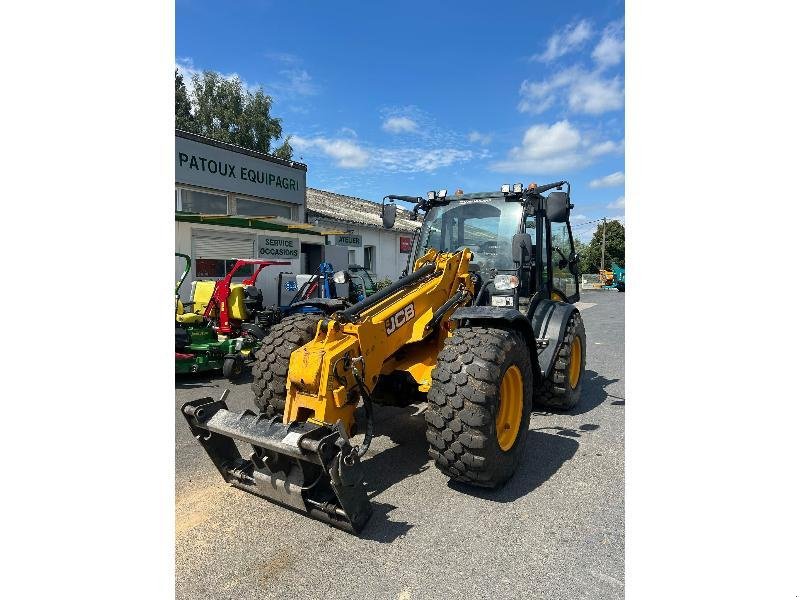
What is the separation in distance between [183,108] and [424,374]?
27.9 m

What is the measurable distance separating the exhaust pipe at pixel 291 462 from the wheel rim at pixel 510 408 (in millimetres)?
1148

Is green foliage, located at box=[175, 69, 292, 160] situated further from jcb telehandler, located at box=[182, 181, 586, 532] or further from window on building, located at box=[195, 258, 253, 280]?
jcb telehandler, located at box=[182, 181, 586, 532]

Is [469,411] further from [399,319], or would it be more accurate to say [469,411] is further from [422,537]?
[399,319]

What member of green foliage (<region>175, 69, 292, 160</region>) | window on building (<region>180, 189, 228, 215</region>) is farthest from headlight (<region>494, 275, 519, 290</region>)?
green foliage (<region>175, 69, 292, 160</region>)

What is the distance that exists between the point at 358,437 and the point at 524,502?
5.47 feet

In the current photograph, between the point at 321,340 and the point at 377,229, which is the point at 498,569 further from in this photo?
the point at 377,229

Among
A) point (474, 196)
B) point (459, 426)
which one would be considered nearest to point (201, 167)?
point (474, 196)

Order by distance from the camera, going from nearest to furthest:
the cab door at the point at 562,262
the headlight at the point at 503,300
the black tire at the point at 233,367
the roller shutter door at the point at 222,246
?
1. the headlight at the point at 503,300
2. the cab door at the point at 562,262
3. the black tire at the point at 233,367
4. the roller shutter door at the point at 222,246

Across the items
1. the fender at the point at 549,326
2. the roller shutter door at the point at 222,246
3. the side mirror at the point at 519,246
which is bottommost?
the fender at the point at 549,326

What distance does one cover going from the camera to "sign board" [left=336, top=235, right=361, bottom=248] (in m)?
20.1

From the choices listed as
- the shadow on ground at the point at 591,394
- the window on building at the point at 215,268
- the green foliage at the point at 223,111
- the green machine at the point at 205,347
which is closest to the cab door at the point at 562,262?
the shadow on ground at the point at 591,394

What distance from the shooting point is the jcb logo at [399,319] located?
362 cm

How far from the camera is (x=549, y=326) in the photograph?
193 inches

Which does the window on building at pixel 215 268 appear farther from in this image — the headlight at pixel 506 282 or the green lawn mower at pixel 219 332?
the headlight at pixel 506 282
